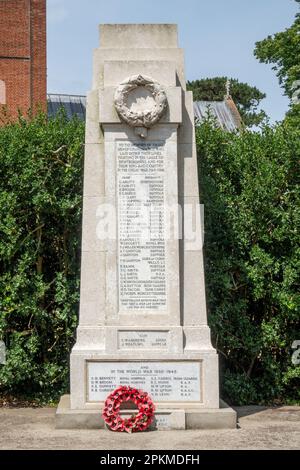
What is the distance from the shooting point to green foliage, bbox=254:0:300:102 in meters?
21.9

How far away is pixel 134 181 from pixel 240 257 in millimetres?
2636

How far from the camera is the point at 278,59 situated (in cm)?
2353

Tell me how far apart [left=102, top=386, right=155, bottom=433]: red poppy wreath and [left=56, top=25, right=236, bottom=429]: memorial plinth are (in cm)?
30

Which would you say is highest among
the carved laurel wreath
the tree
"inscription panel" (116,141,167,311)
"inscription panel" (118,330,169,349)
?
the tree

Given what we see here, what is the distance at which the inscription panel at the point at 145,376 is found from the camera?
28.6 feet

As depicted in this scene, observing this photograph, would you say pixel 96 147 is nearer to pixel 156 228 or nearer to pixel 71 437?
pixel 156 228

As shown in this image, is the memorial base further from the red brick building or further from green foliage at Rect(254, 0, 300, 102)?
the red brick building

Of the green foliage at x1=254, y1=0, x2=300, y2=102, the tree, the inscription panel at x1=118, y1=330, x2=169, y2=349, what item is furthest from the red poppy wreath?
the tree

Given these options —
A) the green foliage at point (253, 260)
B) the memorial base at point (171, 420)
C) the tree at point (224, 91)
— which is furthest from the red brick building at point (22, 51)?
the tree at point (224, 91)

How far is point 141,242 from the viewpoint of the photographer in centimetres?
895

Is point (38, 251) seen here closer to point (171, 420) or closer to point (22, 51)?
point (171, 420)

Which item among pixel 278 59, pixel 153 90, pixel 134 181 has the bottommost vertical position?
pixel 134 181

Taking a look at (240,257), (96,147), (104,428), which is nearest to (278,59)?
(240,257)

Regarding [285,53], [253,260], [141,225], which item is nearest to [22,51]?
[285,53]
